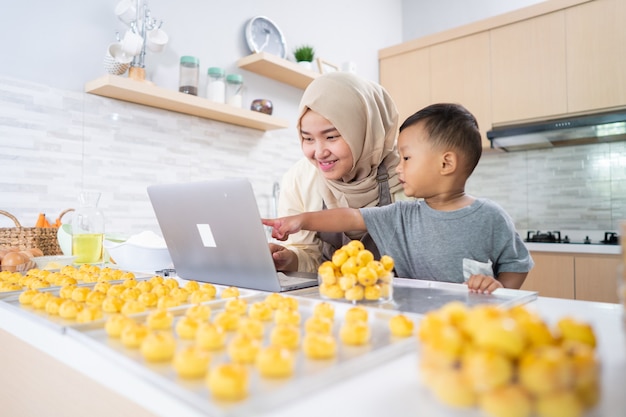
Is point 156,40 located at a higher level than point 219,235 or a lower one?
higher

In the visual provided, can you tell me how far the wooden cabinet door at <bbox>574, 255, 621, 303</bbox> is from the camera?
2592 mm

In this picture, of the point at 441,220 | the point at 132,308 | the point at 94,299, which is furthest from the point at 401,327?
the point at 441,220

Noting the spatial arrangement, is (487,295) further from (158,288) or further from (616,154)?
(616,154)

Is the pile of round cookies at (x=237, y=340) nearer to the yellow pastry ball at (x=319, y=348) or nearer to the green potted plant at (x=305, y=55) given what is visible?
the yellow pastry ball at (x=319, y=348)

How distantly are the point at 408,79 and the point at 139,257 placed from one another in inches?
119

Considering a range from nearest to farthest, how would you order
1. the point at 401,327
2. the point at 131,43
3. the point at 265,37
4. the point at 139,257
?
the point at 401,327 < the point at 139,257 < the point at 131,43 < the point at 265,37

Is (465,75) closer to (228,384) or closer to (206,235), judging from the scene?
(206,235)

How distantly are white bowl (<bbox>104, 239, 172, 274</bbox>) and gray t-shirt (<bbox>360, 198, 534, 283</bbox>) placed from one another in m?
0.63

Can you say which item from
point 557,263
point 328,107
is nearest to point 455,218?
point 328,107

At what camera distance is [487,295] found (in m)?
0.81

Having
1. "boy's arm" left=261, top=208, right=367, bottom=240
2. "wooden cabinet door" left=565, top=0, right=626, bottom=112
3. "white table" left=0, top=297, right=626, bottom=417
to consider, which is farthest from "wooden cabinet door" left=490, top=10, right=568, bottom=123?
"white table" left=0, top=297, right=626, bottom=417

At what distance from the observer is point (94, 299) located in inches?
28.5

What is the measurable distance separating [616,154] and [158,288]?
3.38 meters

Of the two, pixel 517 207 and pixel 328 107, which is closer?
pixel 328 107
